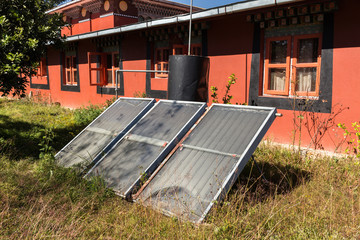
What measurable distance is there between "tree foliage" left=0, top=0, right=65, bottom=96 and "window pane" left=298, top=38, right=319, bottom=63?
5205mm

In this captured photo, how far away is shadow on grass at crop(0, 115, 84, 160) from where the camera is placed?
5.92 meters

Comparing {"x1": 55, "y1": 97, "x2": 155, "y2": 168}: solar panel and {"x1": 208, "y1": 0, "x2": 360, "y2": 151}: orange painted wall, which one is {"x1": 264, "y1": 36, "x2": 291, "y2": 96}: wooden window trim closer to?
{"x1": 208, "y1": 0, "x2": 360, "y2": 151}: orange painted wall

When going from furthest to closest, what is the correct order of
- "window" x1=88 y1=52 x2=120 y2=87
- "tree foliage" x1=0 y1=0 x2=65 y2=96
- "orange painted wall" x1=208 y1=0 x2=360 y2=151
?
"window" x1=88 y1=52 x2=120 y2=87, "orange painted wall" x1=208 y1=0 x2=360 y2=151, "tree foliage" x1=0 y1=0 x2=65 y2=96

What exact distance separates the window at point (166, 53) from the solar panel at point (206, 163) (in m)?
5.82

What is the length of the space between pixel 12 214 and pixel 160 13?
13546 millimetres

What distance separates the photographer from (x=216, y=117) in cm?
378

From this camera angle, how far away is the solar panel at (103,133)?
4.30 metres

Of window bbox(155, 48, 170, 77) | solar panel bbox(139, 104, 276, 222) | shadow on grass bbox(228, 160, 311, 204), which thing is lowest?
shadow on grass bbox(228, 160, 311, 204)

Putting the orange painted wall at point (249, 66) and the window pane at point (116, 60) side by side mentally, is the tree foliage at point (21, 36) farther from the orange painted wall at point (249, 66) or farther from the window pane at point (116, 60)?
the window pane at point (116, 60)

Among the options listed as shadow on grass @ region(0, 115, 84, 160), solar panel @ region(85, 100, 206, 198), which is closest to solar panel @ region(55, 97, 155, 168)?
solar panel @ region(85, 100, 206, 198)

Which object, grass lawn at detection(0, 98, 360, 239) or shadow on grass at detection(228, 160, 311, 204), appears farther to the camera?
shadow on grass at detection(228, 160, 311, 204)

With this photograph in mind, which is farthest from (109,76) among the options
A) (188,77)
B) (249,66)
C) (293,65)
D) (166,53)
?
(188,77)

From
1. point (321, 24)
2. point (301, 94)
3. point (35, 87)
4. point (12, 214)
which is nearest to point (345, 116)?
point (301, 94)

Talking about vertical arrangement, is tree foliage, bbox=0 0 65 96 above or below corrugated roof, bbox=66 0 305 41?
below
